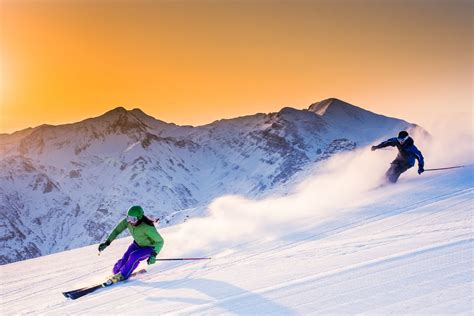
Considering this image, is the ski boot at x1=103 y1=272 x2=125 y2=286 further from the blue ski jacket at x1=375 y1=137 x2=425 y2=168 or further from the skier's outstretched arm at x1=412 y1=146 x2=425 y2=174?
the skier's outstretched arm at x1=412 y1=146 x2=425 y2=174

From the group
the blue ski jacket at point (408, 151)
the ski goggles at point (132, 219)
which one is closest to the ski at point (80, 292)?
the ski goggles at point (132, 219)

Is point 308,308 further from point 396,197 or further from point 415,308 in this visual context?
point 396,197

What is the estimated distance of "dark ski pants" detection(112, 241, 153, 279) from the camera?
8.59 meters

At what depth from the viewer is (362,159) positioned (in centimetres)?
1909

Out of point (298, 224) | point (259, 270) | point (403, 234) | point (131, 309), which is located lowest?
point (131, 309)

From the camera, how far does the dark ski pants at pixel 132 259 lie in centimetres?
859

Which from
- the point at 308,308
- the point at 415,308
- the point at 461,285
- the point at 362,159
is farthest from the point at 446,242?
the point at 362,159

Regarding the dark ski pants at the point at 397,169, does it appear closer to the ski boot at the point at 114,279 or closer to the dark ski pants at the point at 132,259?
the dark ski pants at the point at 132,259

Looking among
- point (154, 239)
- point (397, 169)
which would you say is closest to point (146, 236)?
point (154, 239)

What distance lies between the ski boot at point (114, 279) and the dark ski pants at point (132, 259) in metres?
0.07

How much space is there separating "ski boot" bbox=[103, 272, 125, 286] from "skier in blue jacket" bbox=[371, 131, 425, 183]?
9.57 m

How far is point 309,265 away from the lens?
6457 millimetres

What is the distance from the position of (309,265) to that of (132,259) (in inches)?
160

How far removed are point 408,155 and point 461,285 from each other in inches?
381
